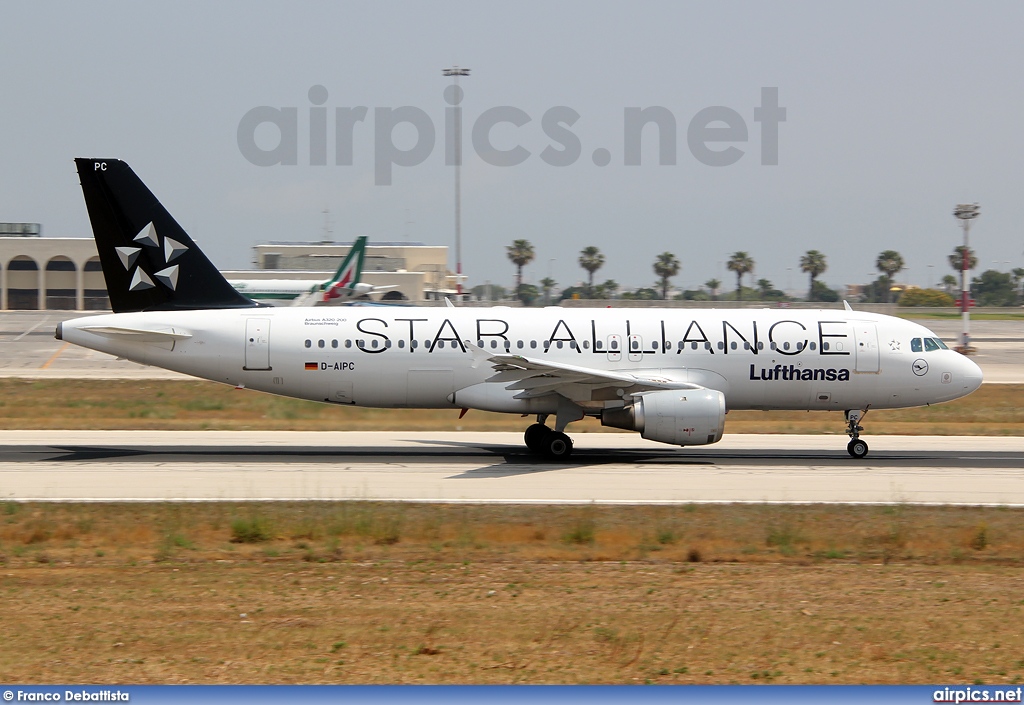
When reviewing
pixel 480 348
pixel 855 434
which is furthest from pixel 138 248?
pixel 855 434

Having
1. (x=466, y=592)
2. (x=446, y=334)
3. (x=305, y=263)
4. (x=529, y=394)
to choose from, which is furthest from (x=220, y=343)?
(x=305, y=263)

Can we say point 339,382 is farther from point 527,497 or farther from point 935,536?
point 935,536

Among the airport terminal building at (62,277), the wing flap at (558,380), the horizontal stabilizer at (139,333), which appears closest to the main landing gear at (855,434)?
the wing flap at (558,380)

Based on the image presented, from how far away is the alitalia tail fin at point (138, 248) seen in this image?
2384cm

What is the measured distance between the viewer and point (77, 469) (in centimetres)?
2067

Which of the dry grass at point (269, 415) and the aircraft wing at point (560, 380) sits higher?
the aircraft wing at point (560, 380)

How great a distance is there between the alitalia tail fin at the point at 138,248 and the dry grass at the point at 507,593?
849 centimetres

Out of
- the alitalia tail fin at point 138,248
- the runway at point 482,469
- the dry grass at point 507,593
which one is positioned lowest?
the runway at point 482,469

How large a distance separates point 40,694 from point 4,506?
1022cm

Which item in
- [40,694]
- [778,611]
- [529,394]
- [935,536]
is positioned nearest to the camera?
[40,694]

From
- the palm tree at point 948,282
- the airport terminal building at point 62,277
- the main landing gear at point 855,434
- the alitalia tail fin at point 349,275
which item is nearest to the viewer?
the main landing gear at point 855,434

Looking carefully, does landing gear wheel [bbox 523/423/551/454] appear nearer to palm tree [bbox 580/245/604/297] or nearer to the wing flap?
the wing flap

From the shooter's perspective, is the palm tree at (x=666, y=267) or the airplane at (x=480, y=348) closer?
the airplane at (x=480, y=348)

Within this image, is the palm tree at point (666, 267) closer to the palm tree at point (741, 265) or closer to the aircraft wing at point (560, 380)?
the palm tree at point (741, 265)
